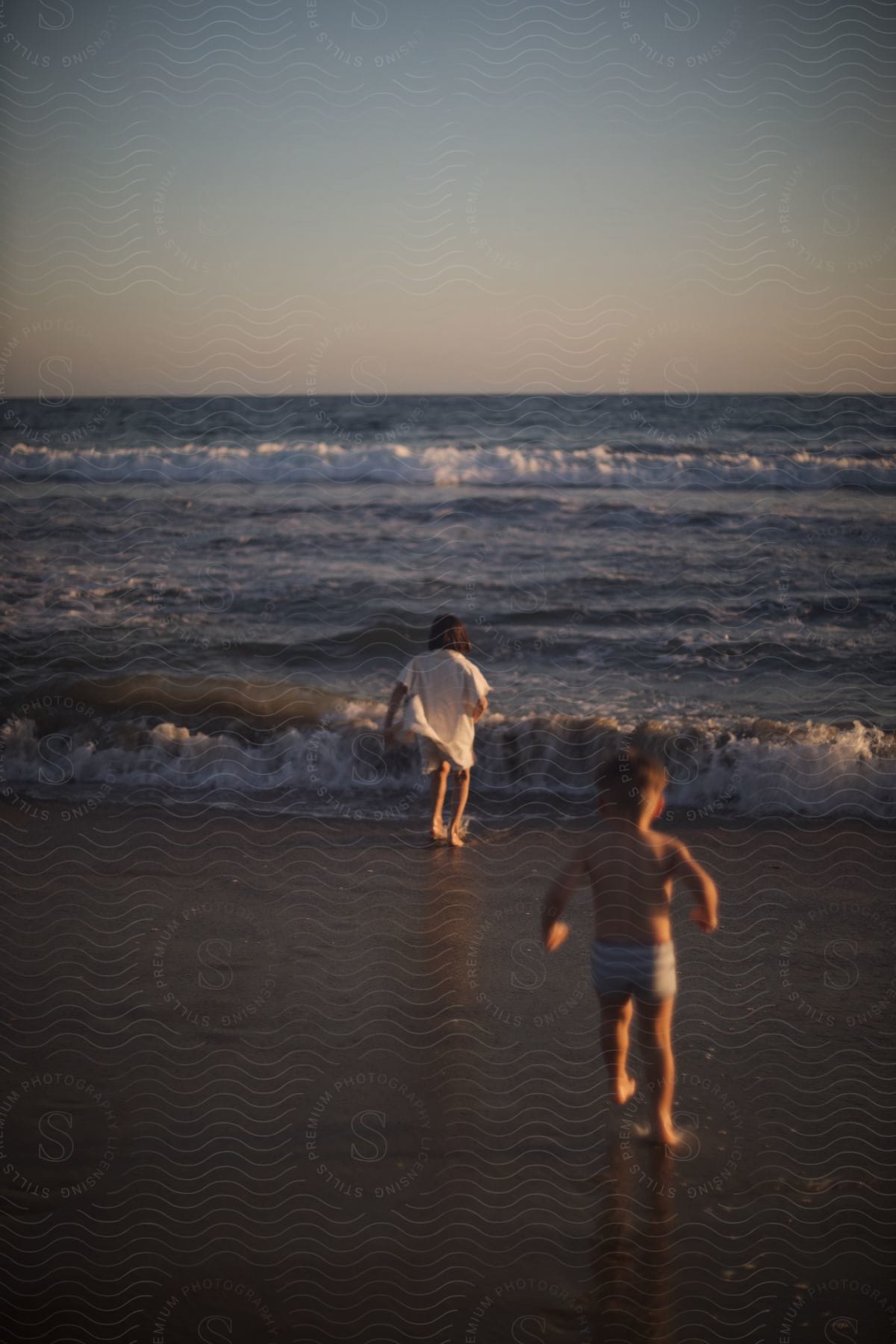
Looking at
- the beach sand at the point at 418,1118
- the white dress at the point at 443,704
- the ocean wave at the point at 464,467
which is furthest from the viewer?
the ocean wave at the point at 464,467

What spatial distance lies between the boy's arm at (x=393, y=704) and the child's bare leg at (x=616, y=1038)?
232 centimetres

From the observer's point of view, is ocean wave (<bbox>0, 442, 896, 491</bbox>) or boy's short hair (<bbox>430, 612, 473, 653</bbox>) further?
ocean wave (<bbox>0, 442, 896, 491</bbox>)

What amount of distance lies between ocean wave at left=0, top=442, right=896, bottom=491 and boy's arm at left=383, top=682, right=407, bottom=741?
501cm

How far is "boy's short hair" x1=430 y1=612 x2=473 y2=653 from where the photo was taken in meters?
5.02

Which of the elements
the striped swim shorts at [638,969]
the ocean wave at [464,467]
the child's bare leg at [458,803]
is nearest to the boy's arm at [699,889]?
the striped swim shorts at [638,969]

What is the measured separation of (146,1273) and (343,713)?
398 centimetres

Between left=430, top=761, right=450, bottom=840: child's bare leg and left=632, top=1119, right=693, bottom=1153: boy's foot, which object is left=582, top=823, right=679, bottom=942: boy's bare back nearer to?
left=632, top=1119, right=693, bottom=1153: boy's foot

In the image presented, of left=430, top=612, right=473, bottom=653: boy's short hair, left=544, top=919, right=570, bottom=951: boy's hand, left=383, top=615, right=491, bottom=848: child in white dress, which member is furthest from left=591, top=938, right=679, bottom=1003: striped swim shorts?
left=430, top=612, right=473, bottom=653: boy's short hair

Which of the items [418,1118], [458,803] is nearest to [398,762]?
[458,803]

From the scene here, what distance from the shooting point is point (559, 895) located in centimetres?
273

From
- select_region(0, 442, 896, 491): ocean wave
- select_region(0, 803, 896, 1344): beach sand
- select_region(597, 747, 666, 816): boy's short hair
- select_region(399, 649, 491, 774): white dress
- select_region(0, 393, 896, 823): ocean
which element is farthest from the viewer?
select_region(0, 442, 896, 491): ocean wave

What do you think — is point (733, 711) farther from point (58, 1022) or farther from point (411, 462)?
point (411, 462)

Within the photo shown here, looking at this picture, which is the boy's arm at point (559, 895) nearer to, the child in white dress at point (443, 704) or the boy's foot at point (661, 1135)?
the boy's foot at point (661, 1135)

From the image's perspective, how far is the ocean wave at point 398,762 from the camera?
211 inches
